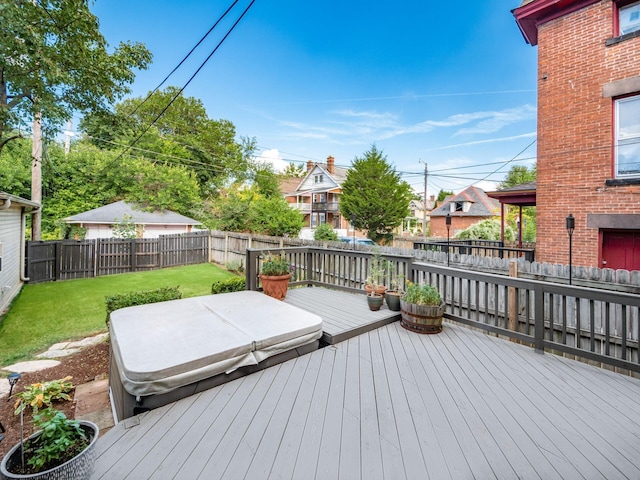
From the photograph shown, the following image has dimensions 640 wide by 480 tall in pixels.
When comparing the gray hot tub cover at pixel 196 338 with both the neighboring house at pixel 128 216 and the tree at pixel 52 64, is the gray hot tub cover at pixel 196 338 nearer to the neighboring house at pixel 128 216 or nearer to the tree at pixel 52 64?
the tree at pixel 52 64

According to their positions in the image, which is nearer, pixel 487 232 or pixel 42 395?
pixel 42 395

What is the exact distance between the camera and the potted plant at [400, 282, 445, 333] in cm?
376

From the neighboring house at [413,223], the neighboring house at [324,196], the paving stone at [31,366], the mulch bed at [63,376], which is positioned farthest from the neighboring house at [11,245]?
the neighboring house at [413,223]

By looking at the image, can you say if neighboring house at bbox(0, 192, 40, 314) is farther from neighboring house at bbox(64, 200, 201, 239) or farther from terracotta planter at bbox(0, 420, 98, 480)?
terracotta planter at bbox(0, 420, 98, 480)

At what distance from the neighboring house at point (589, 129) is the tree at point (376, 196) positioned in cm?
1224

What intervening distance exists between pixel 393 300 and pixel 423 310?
0.72m

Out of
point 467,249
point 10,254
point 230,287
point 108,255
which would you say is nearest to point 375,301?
point 230,287

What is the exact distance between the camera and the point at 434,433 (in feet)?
6.35

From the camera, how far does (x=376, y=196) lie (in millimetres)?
18750

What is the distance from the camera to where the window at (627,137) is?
5.48 meters

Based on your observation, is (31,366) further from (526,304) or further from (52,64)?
(526,304)

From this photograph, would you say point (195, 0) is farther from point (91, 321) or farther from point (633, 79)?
point (633, 79)

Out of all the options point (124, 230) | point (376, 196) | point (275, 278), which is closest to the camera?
point (275, 278)

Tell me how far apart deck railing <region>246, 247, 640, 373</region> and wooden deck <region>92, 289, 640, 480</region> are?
39 centimetres
